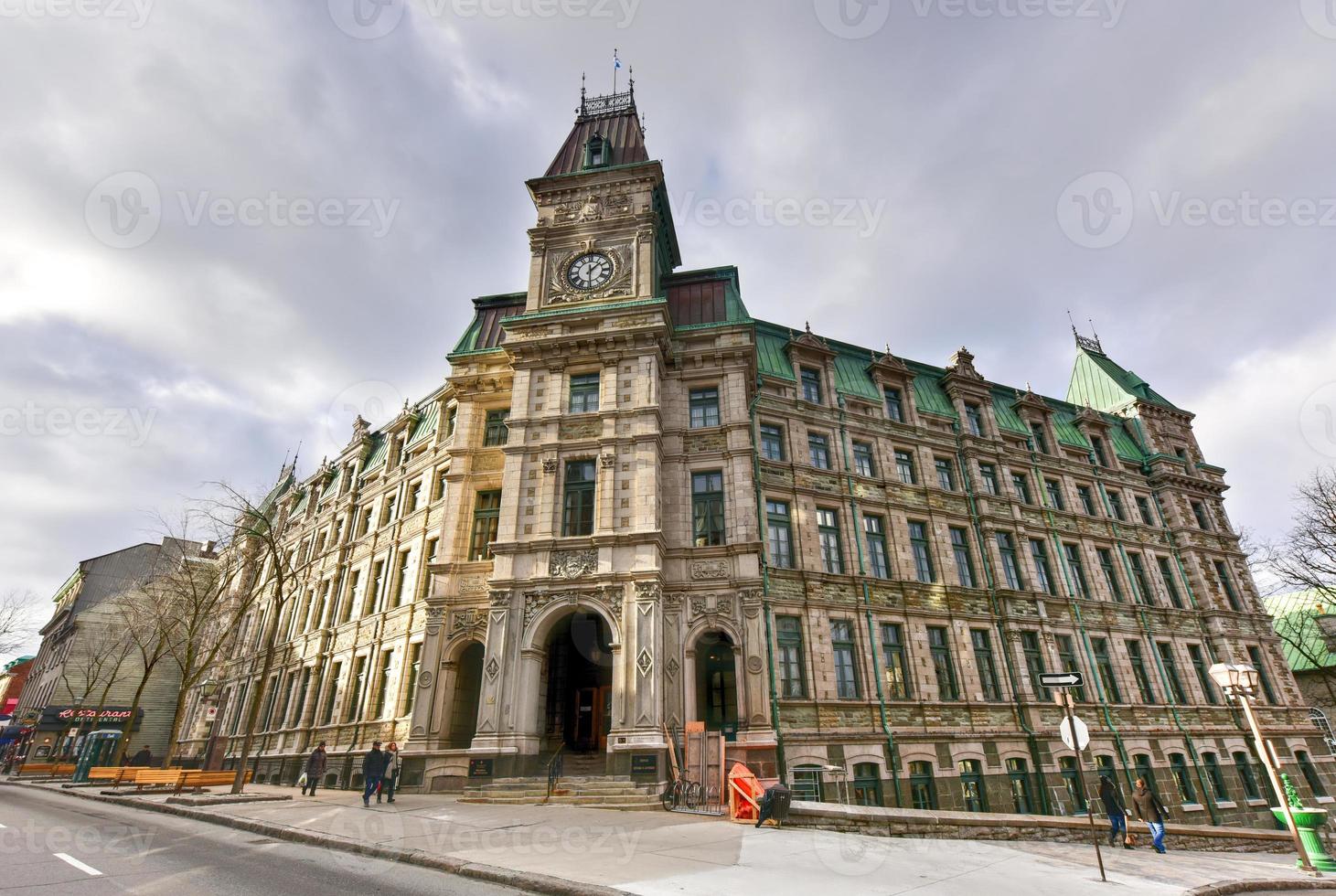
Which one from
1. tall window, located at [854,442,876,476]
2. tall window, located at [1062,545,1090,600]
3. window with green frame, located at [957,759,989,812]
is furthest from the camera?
tall window, located at [1062,545,1090,600]

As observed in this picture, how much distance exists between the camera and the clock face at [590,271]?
26.3m

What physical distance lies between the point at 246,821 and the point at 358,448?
28138mm

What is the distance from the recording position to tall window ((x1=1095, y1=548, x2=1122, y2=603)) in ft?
100.0

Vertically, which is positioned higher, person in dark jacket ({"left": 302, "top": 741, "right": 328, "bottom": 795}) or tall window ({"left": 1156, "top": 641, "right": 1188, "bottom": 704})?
tall window ({"left": 1156, "top": 641, "right": 1188, "bottom": 704})

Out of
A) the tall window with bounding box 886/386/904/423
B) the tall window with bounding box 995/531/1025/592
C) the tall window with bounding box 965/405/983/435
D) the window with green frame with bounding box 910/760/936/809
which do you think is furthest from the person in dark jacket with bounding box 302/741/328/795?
the tall window with bounding box 965/405/983/435

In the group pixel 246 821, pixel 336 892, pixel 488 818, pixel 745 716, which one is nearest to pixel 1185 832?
pixel 745 716

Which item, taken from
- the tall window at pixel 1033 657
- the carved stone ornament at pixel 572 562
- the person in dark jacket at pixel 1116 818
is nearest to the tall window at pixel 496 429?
the carved stone ornament at pixel 572 562

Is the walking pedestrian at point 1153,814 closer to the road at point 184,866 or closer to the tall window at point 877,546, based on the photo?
the tall window at point 877,546

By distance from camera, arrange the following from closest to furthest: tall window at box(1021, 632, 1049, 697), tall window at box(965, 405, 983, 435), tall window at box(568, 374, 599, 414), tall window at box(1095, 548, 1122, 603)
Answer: tall window at box(568, 374, 599, 414), tall window at box(1021, 632, 1049, 697), tall window at box(1095, 548, 1122, 603), tall window at box(965, 405, 983, 435)

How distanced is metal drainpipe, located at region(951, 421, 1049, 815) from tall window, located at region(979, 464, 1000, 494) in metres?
1.23

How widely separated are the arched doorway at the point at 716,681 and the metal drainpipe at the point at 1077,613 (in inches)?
635

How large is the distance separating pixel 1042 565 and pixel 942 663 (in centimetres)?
837

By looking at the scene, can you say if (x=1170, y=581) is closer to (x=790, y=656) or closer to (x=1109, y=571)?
(x=1109, y=571)

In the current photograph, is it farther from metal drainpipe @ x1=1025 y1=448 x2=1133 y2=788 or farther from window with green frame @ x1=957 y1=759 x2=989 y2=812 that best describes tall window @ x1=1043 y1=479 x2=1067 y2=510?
window with green frame @ x1=957 y1=759 x2=989 y2=812
